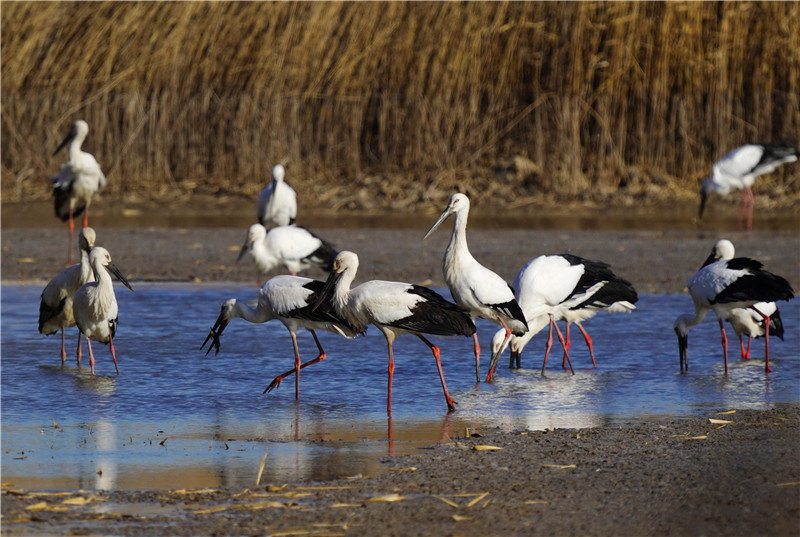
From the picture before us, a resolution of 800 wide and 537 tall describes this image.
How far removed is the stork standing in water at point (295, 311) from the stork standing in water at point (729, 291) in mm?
2227

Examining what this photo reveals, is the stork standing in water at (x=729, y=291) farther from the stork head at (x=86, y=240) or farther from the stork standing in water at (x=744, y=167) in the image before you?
the stork standing in water at (x=744, y=167)

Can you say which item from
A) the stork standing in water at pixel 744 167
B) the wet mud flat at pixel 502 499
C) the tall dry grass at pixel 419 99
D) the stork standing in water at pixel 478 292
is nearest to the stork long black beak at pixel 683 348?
the stork standing in water at pixel 478 292

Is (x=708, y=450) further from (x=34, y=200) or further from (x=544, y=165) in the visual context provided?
(x=34, y=200)

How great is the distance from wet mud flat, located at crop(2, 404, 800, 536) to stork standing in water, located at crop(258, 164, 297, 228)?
8.44 meters

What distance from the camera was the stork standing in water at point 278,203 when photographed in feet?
45.4

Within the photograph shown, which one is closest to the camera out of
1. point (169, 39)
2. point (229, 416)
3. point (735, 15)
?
point (229, 416)

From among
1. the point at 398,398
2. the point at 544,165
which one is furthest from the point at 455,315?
the point at 544,165

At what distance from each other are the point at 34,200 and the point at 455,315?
40.4 ft

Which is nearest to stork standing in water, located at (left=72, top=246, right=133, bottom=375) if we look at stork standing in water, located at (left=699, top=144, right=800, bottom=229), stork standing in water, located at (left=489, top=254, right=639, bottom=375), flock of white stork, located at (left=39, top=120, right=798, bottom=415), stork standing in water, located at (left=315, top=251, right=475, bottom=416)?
flock of white stork, located at (left=39, top=120, right=798, bottom=415)

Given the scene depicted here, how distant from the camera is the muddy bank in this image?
11609 mm

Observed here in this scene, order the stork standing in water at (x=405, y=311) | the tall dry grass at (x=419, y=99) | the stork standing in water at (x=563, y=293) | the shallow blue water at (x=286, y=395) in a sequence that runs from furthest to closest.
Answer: the tall dry grass at (x=419, y=99), the stork standing in water at (x=563, y=293), the stork standing in water at (x=405, y=311), the shallow blue water at (x=286, y=395)

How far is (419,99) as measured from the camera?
17500 millimetres

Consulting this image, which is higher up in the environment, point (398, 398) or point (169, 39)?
point (169, 39)

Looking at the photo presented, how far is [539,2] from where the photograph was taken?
18.3 metres
